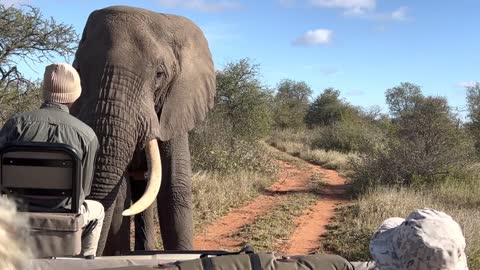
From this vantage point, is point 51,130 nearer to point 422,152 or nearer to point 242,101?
point 422,152

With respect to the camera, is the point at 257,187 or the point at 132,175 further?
the point at 257,187

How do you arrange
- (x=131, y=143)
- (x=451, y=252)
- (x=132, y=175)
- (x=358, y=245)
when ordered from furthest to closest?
(x=358, y=245), (x=132, y=175), (x=131, y=143), (x=451, y=252)

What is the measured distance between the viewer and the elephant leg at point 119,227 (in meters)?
5.18

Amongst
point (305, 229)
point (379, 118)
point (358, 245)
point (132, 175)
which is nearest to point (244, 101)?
point (305, 229)

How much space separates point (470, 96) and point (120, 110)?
26.8m

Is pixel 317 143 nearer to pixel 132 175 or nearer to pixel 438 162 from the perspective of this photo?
pixel 438 162

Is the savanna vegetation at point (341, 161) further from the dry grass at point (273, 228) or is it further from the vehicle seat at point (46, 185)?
the vehicle seat at point (46, 185)

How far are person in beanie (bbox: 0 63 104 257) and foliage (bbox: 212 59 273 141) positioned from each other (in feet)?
46.3

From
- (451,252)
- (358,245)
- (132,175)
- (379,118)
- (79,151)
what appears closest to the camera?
(451,252)

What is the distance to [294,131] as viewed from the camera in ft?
123

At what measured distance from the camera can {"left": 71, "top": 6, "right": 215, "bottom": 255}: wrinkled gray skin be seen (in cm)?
474

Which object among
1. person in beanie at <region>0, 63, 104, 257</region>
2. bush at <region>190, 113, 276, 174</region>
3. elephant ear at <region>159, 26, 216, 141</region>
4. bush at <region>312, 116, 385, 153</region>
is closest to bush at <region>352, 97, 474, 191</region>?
bush at <region>190, 113, 276, 174</region>

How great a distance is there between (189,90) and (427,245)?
3.97 metres

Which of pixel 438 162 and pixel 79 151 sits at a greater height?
pixel 79 151
